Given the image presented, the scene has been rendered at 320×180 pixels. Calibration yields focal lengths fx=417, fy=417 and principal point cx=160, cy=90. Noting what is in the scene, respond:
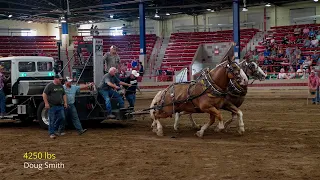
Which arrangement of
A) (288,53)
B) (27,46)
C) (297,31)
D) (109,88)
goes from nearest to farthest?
(109,88) < (288,53) < (297,31) < (27,46)

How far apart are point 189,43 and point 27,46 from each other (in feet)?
47.2

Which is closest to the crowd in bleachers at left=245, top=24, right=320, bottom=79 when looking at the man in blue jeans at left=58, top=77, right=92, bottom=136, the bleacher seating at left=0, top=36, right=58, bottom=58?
the man in blue jeans at left=58, top=77, right=92, bottom=136

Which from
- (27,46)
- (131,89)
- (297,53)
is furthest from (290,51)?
(27,46)

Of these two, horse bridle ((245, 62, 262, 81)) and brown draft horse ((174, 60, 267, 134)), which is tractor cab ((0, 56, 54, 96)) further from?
horse bridle ((245, 62, 262, 81))

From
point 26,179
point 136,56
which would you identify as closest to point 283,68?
point 136,56

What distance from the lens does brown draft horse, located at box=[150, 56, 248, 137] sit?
9328mm

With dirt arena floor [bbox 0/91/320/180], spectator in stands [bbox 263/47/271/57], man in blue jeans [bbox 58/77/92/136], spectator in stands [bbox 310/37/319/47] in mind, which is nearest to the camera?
dirt arena floor [bbox 0/91/320/180]

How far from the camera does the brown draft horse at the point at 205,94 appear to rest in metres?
9.33

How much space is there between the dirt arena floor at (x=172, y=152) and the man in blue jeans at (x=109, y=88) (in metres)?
0.75

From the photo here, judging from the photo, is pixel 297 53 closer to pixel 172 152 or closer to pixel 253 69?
pixel 253 69

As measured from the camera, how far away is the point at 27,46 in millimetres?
36969

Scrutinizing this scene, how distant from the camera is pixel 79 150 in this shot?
27.7ft

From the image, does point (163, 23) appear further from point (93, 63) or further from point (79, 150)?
point (79, 150)

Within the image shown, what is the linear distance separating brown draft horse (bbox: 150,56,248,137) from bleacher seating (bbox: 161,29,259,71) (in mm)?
20965
